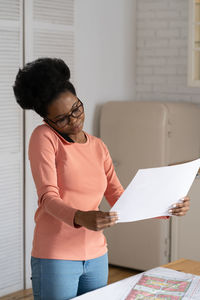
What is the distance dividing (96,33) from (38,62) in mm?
2691

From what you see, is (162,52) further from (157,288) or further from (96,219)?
(96,219)

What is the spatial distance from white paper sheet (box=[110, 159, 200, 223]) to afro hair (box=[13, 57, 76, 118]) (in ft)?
1.44

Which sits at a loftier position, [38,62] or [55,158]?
[38,62]

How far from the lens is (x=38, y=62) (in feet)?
6.20

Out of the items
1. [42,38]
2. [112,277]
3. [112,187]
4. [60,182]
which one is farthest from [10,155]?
[60,182]

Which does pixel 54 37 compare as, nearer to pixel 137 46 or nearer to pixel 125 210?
pixel 137 46

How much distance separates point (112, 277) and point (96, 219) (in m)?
2.67

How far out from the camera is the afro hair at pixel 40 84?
1.87 meters

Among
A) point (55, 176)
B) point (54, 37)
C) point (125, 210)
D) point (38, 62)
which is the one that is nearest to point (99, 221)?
point (125, 210)

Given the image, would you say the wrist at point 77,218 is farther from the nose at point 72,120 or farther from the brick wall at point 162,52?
the brick wall at point 162,52

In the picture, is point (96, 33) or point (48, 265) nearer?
point (48, 265)

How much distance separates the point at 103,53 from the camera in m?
4.58

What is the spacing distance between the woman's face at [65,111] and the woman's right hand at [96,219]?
35cm

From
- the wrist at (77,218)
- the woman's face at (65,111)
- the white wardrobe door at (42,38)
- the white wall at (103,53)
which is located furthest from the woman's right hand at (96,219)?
the white wall at (103,53)
